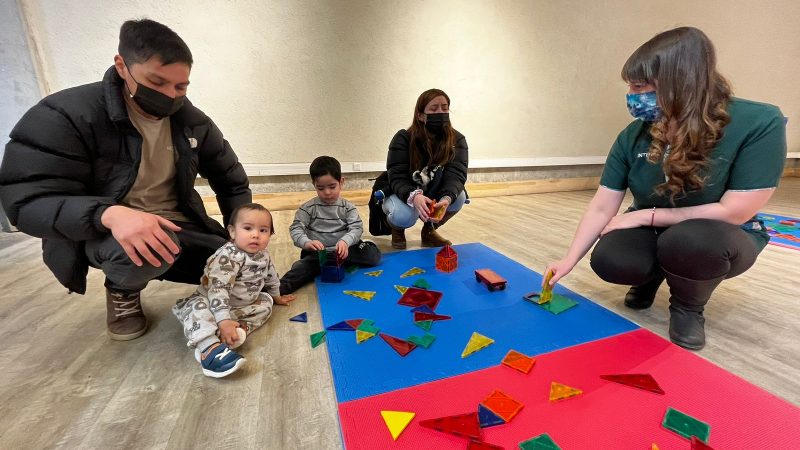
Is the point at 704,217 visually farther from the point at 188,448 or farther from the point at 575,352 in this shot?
the point at 188,448

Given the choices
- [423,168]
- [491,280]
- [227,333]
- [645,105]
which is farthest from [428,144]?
[227,333]

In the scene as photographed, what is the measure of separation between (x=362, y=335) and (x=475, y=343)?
42 centimetres

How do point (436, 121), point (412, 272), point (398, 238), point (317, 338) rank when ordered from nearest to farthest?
point (317, 338), point (412, 272), point (436, 121), point (398, 238)

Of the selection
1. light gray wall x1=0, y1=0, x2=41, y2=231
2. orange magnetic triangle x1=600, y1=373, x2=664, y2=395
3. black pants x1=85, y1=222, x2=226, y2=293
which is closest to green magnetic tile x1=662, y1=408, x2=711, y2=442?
orange magnetic triangle x1=600, y1=373, x2=664, y2=395

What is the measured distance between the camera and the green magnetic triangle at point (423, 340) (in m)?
1.31

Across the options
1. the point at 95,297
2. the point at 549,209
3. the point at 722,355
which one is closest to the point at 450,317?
the point at 722,355

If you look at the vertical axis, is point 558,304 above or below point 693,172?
below

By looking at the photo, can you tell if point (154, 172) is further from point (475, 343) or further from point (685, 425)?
point (685, 425)

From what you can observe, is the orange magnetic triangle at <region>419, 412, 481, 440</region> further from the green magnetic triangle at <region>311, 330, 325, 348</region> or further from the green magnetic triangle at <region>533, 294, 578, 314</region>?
the green magnetic triangle at <region>533, 294, 578, 314</region>

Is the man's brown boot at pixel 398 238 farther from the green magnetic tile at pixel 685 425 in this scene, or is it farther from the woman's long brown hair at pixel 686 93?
the green magnetic tile at pixel 685 425

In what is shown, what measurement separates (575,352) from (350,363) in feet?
2.57

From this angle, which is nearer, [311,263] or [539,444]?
[539,444]

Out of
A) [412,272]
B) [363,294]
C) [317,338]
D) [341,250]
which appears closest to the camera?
[317,338]

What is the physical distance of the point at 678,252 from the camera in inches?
50.4
